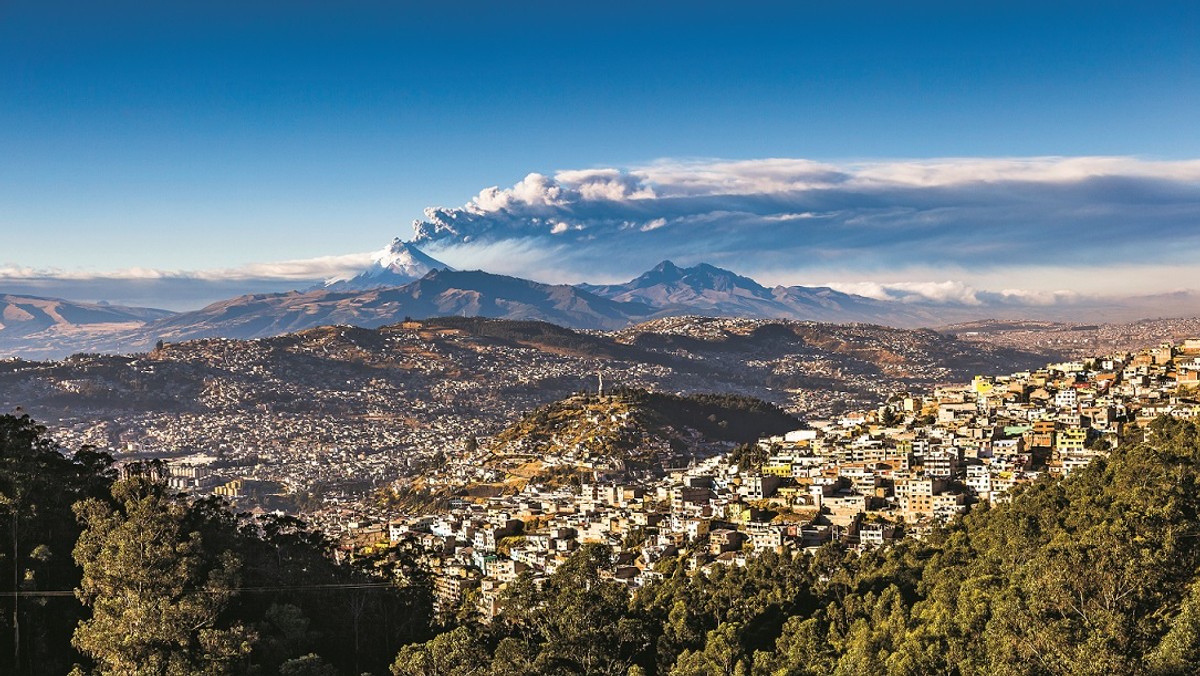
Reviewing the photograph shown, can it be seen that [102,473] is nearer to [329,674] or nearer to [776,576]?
[329,674]

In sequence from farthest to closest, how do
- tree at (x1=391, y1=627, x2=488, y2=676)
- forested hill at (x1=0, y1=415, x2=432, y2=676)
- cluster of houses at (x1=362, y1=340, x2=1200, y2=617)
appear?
cluster of houses at (x1=362, y1=340, x2=1200, y2=617)
forested hill at (x1=0, y1=415, x2=432, y2=676)
tree at (x1=391, y1=627, x2=488, y2=676)

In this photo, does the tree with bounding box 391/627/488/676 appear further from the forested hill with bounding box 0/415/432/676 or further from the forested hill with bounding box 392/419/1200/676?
the forested hill with bounding box 0/415/432/676

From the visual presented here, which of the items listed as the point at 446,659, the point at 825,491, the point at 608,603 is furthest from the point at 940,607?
the point at 825,491

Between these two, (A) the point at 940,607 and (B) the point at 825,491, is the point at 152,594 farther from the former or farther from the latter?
(B) the point at 825,491

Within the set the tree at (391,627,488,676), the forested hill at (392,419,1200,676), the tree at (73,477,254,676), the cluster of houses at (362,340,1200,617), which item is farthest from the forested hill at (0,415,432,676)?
the cluster of houses at (362,340,1200,617)

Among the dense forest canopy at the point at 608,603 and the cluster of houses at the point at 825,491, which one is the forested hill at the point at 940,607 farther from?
the cluster of houses at the point at 825,491

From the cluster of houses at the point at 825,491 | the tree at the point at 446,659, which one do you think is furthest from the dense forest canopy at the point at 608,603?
the cluster of houses at the point at 825,491
